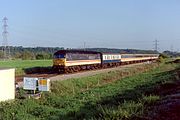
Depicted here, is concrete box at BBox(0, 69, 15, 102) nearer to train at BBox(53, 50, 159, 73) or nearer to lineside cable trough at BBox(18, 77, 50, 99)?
lineside cable trough at BBox(18, 77, 50, 99)

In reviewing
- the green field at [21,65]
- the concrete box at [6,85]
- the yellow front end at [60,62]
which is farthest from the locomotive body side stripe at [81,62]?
the concrete box at [6,85]

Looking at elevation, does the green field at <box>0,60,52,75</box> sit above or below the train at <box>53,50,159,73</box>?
below

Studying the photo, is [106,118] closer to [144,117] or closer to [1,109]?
[144,117]

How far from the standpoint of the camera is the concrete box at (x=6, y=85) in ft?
62.7

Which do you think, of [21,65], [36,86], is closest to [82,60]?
[21,65]

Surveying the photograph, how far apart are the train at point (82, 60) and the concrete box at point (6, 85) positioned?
746 inches

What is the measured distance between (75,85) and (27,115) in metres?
13.3

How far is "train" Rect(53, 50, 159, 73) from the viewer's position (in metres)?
39.3

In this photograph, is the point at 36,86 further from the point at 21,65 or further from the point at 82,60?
the point at 21,65

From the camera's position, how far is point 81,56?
4306 cm

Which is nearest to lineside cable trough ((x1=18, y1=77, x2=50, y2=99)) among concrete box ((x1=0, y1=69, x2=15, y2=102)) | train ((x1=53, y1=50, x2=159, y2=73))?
concrete box ((x1=0, y1=69, x2=15, y2=102))

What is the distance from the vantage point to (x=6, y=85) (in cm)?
1948

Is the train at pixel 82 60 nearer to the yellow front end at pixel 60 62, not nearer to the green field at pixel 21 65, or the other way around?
the yellow front end at pixel 60 62

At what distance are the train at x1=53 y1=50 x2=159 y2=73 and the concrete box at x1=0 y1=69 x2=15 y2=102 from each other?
18938mm
